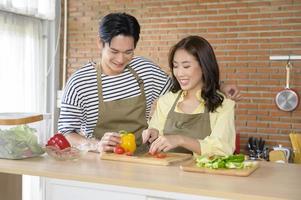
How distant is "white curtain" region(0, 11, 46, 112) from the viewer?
14.2 ft

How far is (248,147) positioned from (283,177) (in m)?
2.92

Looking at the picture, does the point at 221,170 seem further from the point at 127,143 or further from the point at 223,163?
the point at 127,143

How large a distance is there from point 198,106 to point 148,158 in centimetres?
43

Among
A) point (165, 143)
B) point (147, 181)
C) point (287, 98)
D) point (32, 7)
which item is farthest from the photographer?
point (32, 7)

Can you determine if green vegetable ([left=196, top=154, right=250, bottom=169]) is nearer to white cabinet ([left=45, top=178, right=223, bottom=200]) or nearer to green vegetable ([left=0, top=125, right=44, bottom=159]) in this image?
white cabinet ([left=45, top=178, right=223, bottom=200])

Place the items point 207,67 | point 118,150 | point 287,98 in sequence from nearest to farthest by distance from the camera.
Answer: point 118,150
point 207,67
point 287,98

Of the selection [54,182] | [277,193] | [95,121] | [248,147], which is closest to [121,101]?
[95,121]

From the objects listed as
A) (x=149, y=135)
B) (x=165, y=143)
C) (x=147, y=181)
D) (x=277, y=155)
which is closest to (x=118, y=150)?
(x=149, y=135)

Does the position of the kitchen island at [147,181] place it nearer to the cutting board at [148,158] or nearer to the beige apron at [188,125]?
the cutting board at [148,158]

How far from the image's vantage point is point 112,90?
2.36m

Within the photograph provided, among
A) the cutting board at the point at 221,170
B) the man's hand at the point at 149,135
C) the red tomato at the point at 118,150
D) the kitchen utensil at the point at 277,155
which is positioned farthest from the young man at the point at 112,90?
the kitchen utensil at the point at 277,155

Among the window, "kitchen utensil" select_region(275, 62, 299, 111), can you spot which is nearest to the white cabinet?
the window

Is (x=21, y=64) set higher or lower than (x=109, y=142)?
higher

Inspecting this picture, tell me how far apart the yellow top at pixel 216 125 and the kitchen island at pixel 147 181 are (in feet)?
0.64
